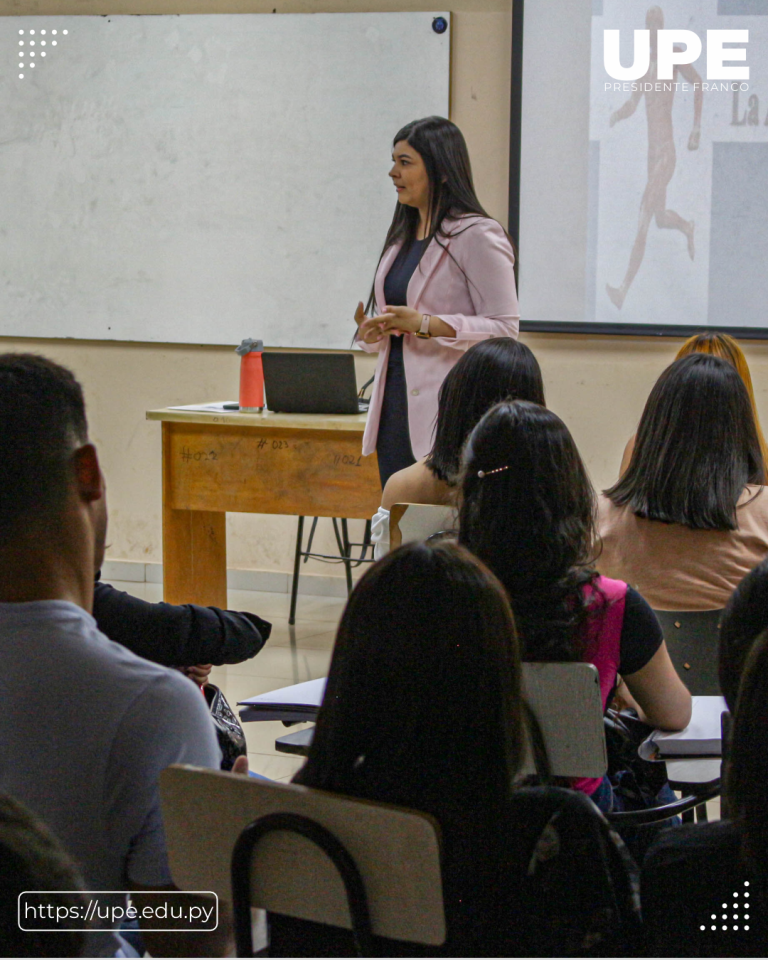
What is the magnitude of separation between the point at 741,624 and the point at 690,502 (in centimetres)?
67

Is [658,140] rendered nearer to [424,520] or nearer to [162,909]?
[424,520]

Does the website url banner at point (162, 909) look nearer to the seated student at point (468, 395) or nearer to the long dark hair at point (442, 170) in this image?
the seated student at point (468, 395)

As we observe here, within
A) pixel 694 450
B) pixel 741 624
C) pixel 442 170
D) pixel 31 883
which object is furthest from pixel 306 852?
pixel 442 170

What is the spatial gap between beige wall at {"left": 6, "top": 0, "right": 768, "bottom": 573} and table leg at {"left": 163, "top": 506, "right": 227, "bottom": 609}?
0.73 m

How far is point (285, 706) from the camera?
55.4 inches

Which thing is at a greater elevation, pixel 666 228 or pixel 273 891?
pixel 666 228

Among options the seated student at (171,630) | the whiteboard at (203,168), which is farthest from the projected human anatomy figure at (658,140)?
the seated student at (171,630)

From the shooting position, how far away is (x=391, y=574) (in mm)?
939

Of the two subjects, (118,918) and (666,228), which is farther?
(666,228)

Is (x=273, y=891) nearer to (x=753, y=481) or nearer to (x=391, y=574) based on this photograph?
(x=391, y=574)

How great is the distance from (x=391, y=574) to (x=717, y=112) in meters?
3.39

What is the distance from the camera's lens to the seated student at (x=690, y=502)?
1.78 metres

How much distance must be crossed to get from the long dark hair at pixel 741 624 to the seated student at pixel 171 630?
1.82ft

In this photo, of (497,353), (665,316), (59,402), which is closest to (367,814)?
(59,402)
